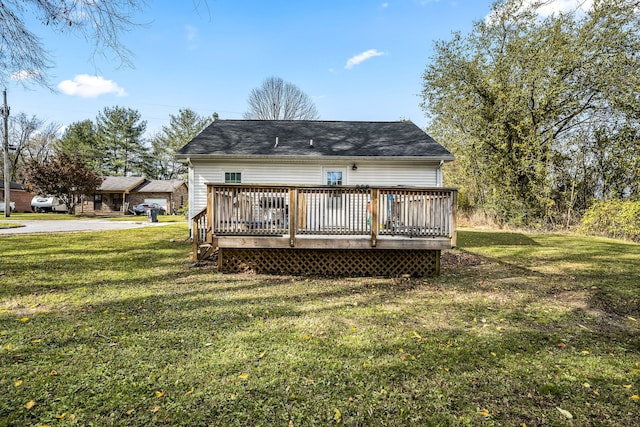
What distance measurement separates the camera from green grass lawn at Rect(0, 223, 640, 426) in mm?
2184

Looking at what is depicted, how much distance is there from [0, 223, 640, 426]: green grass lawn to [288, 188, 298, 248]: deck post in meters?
0.82

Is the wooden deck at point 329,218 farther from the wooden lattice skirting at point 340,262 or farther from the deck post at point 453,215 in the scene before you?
the wooden lattice skirting at point 340,262

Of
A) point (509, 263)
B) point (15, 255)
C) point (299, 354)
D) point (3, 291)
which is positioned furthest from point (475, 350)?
point (15, 255)

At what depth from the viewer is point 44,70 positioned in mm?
4758

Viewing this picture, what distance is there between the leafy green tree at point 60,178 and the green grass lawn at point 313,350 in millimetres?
21144

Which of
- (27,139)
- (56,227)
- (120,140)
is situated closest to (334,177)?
(56,227)

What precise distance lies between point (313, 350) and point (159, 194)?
3265 centimetres

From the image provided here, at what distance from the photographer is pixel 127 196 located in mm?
30953

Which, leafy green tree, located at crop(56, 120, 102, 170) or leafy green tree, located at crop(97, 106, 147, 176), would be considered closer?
leafy green tree, located at crop(56, 120, 102, 170)

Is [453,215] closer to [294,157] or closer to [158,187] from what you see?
[294,157]

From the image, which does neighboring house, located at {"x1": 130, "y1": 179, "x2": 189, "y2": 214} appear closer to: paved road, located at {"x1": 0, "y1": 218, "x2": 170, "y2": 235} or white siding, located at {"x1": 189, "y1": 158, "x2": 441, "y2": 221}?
paved road, located at {"x1": 0, "y1": 218, "x2": 170, "y2": 235}

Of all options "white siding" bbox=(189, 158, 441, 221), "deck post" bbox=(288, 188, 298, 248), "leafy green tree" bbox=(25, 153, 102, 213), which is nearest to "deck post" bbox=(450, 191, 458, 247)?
"deck post" bbox=(288, 188, 298, 248)

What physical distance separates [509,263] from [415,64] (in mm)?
13856

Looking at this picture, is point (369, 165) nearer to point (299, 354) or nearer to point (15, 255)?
point (299, 354)
